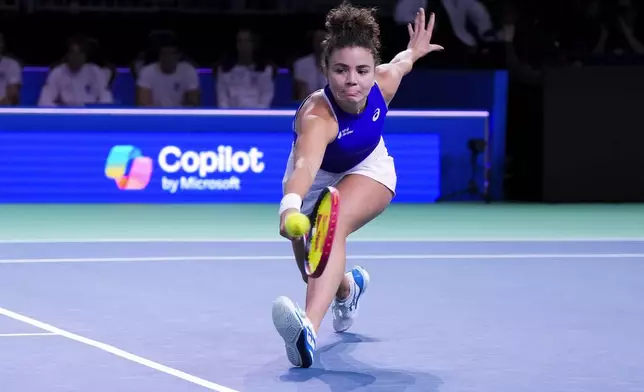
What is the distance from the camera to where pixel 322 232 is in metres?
Answer: 5.22

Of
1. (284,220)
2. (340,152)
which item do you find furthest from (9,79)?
(284,220)

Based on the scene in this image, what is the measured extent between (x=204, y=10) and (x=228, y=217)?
6437mm

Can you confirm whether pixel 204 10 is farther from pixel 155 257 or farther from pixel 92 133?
pixel 155 257

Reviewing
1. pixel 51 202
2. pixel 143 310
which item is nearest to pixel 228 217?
pixel 51 202

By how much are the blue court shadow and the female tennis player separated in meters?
0.10

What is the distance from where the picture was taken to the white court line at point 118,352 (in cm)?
519

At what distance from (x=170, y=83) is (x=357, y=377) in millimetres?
9702

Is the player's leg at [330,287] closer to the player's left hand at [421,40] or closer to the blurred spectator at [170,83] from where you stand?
the player's left hand at [421,40]

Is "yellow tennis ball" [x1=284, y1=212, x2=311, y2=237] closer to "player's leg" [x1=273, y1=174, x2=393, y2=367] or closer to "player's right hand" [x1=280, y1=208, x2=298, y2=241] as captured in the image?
"player's right hand" [x1=280, y1=208, x2=298, y2=241]

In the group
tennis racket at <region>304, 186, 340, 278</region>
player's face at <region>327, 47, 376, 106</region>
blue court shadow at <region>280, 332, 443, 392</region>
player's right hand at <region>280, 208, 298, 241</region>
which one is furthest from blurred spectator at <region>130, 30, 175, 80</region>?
player's right hand at <region>280, 208, 298, 241</region>

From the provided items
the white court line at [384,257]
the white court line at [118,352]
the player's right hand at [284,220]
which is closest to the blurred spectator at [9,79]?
the white court line at [384,257]

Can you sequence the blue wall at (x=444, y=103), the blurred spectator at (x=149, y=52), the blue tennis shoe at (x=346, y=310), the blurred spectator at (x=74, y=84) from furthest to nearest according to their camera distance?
the blurred spectator at (x=149, y=52)
the blurred spectator at (x=74, y=84)
the blue wall at (x=444, y=103)
the blue tennis shoe at (x=346, y=310)

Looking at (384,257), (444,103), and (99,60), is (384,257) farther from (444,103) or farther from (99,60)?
(99,60)

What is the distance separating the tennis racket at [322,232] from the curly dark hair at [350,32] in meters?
0.82
